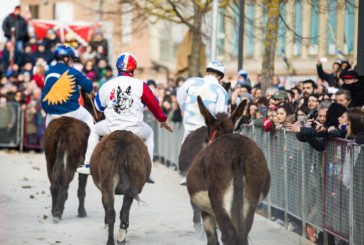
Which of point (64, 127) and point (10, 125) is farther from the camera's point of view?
point (10, 125)

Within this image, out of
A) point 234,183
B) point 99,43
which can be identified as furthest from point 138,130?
point 99,43

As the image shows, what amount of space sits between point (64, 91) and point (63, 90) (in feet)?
0.09

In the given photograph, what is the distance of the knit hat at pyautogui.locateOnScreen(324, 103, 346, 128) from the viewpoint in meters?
13.5

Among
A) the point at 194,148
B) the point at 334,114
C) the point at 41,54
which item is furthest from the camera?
the point at 41,54

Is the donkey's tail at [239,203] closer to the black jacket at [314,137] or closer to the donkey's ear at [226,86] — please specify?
the black jacket at [314,137]

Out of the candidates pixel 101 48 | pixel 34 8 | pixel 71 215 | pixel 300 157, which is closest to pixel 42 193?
pixel 71 215

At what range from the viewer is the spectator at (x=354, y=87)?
45.4 feet

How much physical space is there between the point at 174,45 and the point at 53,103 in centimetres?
3884

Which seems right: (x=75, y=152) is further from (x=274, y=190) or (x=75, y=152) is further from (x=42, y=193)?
(x=42, y=193)

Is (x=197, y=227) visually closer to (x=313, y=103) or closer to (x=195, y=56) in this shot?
(x=313, y=103)

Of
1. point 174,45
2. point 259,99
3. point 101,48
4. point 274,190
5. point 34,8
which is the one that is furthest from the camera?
point 34,8

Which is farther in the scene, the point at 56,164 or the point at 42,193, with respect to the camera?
the point at 42,193

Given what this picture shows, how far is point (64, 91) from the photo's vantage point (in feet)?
52.9

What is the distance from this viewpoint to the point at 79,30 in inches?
1355
